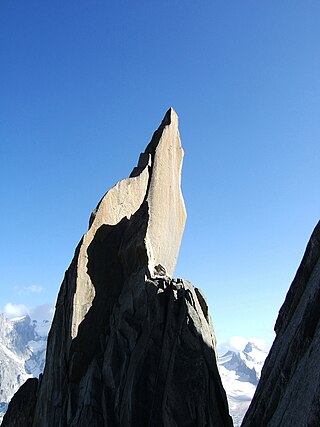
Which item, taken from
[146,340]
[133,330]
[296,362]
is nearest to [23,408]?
[133,330]

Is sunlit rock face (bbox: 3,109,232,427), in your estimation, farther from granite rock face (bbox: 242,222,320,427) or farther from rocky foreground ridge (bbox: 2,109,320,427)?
granite rock face (bbox: 242,222,320,427)

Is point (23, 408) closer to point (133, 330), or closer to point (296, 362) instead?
point (133, 330)

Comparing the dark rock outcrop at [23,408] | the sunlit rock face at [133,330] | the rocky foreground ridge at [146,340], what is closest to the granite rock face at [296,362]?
the rocky foreground ridge at [146,340]

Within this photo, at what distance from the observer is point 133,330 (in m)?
24.8

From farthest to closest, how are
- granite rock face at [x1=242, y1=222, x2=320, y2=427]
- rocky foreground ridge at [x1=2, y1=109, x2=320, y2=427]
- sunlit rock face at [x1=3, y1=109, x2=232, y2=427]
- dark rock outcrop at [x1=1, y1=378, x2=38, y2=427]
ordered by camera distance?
dark rock outcrop at [x1=1, y1=378, x2=38, y2=427] < sunlit rock face at [x1=3, y1=109, x2=232, y2=427] < rocky foreground ridge at [x1=2, y1=109, x2=320, y2=427] < granite rock face at [x1=242, y1=222, x2=320, y2=427]

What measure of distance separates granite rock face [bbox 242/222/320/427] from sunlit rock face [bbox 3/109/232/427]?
13.1 feet

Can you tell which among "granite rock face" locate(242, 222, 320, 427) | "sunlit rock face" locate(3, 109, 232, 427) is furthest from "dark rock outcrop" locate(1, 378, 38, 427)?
"granite rock face" locate(242, 222, 320, 427)

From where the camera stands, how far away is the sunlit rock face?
21594 mm

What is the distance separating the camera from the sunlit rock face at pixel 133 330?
70.8ft

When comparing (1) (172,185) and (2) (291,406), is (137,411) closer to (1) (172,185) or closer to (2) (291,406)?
(2) (291,406)

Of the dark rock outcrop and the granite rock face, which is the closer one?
the granite rock face

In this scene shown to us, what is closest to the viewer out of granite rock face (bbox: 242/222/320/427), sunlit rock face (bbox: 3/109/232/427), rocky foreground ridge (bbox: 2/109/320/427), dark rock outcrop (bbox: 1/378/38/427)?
granite rock face (bbox: 242/222/320/427)

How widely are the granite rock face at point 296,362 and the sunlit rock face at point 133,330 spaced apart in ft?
13.1

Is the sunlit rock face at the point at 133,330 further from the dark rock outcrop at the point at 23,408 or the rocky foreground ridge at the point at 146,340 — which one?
the dark rock outcrop at the point at 23,408
